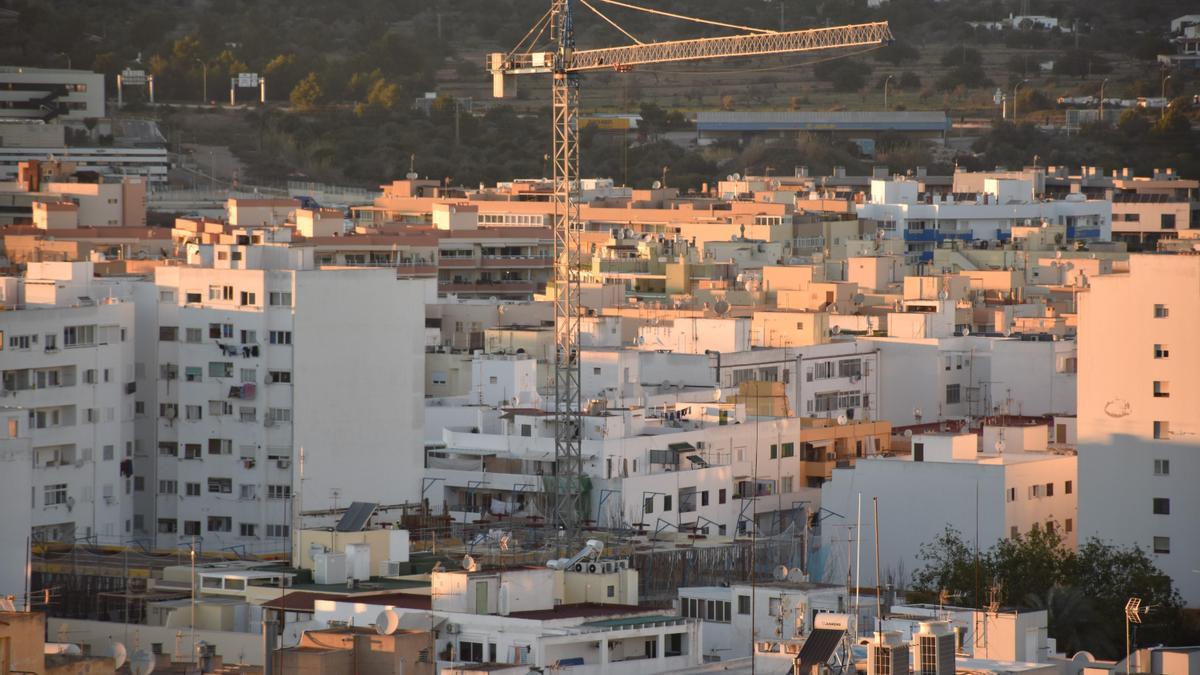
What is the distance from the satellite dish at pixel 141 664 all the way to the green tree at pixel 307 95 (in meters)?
82.7

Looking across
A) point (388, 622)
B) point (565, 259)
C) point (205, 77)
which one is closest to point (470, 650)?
point (388, 622)

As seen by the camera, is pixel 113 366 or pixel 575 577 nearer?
pixel 575 577

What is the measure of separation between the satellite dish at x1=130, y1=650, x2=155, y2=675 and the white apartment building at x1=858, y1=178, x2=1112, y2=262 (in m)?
49.0

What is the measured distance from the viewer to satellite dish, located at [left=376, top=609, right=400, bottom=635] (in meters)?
22.3

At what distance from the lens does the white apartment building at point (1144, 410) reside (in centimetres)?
3319

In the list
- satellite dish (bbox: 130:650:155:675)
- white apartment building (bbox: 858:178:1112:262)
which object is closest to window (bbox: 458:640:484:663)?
satellite dish (bbox: 130:650:155:675)

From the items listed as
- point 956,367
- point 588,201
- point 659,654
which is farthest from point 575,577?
point 588,201

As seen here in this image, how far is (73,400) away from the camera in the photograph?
123 feet

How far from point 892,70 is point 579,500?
81352mm

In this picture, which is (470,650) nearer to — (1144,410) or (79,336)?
(1144,410)

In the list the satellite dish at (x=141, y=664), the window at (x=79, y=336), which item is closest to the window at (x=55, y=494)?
the window at (x=79, y=336)

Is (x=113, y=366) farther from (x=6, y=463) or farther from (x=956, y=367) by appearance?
(x=956, y=367)

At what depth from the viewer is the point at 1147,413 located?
33688 millimetres

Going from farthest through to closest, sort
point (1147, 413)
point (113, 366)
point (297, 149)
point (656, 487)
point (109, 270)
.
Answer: point (297, 149)
point (109, 270)
point (113, 366)
point (656, 487)
point (1147, 413)
